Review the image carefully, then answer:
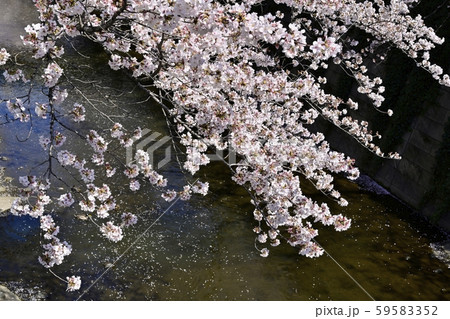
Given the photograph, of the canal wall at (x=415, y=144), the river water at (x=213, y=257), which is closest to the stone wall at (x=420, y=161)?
the canal wall at (x=415, y=144)

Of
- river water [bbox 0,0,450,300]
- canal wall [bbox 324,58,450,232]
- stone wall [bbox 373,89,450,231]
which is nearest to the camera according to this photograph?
river water [bbox 0,0,450,300]

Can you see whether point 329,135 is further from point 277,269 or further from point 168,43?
point 168,43

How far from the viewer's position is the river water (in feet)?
23.9

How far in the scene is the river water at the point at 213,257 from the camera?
287 inches

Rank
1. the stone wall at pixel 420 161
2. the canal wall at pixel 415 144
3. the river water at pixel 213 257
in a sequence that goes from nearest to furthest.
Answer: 1. the river water at pixel 213 257
2. the canal wall at pixel 415 144
3. the stone wall at pixel 420 161

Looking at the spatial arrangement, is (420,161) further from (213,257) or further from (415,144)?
(213,257)

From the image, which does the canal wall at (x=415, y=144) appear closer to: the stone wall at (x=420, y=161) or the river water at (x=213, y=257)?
the stone wall at (x=420, y=161)

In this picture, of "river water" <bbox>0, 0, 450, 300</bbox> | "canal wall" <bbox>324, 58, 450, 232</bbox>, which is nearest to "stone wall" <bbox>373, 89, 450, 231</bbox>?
"canal wall" <bbox>324, 58, 450, 232</bbox>

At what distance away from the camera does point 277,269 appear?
8125 mm

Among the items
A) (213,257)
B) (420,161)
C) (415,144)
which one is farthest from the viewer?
(415,144)

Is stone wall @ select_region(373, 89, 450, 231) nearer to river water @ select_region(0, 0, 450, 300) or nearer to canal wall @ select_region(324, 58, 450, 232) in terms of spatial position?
canal wall @ select_region(324, 58, 450, 232)

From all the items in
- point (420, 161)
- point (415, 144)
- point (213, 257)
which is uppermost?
point (415, 144)

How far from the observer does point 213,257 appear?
8219 mm

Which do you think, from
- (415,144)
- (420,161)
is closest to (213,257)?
(420,161)
